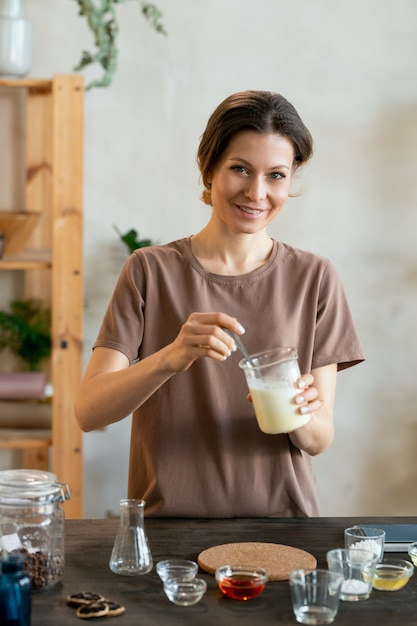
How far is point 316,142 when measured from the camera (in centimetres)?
342

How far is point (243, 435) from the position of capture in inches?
77.7

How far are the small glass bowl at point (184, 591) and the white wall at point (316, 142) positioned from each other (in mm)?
2048

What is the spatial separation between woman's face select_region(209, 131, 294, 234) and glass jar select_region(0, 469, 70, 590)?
0.72m

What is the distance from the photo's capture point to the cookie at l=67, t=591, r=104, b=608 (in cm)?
141

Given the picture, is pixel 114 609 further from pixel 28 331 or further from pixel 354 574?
pixel 28 331

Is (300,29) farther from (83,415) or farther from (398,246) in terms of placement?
(83,415)

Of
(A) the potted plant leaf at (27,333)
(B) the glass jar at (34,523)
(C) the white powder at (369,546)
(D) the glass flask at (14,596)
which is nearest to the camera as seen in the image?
(D) the glass flask at (14,596)

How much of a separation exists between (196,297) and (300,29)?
173 centimetres

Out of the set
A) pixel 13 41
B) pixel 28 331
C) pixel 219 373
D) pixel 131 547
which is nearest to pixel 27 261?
pixel 28 331

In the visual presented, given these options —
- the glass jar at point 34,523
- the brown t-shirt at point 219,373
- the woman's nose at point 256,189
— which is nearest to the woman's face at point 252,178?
the woman's nose at point 256,189

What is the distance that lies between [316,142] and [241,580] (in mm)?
2249

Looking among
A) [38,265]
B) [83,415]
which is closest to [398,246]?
[38,265]

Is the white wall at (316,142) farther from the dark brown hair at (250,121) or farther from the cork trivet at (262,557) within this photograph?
the cork trivet at (262,557)

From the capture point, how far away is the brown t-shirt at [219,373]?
6.42 ft
